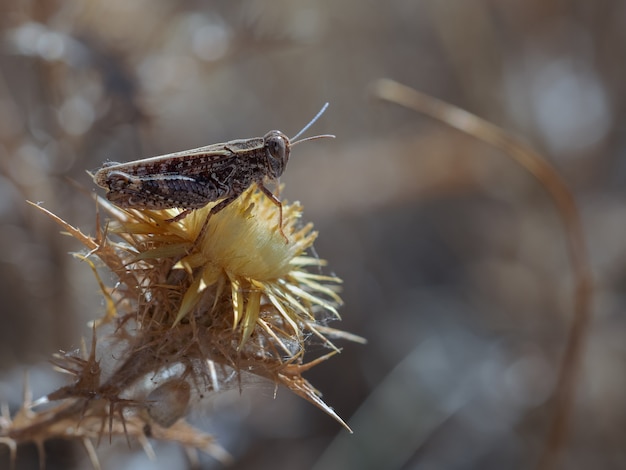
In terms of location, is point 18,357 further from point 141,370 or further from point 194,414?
point 141,370

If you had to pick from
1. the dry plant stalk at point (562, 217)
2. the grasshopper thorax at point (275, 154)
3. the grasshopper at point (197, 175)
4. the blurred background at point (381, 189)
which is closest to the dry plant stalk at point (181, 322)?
the grasshopper at point (197, 175)

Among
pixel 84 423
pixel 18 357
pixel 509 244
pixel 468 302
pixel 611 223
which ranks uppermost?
pixel 611 223

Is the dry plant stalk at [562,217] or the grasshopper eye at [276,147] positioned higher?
→ the dry plant stalk at [562,217]

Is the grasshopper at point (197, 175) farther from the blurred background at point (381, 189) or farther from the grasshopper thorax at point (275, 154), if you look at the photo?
the blurred background at point (381, 189)

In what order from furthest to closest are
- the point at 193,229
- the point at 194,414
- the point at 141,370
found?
the point at 194,414 < the point at 193,229 < the point at 141,370

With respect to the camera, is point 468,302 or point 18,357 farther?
point 468,302

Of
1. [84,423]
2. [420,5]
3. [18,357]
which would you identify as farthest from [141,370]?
[420,5]
